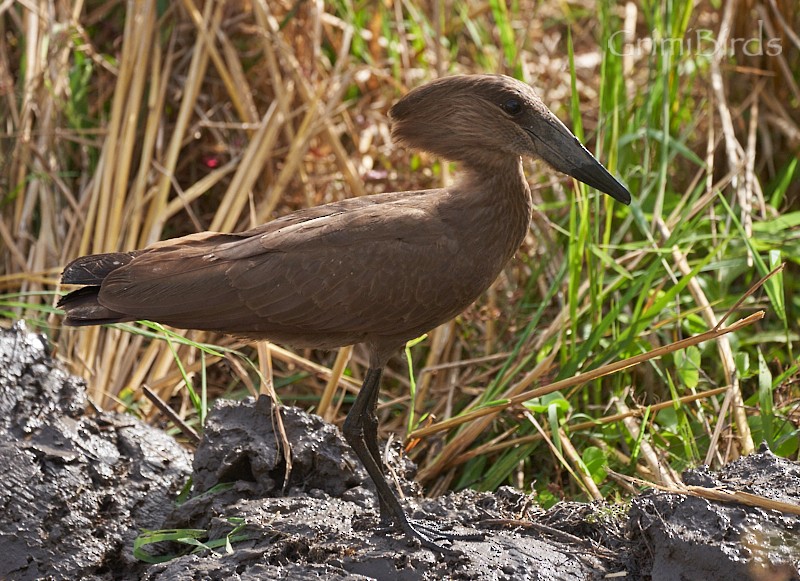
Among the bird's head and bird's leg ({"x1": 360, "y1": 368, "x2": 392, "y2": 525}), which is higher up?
the bird's head

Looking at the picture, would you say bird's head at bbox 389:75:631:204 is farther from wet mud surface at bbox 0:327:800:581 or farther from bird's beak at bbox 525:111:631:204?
wet mud surface at bbox 0:327:800:581

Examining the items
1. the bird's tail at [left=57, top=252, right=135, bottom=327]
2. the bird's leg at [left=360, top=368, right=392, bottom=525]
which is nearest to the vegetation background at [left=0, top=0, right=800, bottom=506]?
the bird's leg at [left=360, top=368, right=392, bottom=525]

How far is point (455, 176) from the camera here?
11.5 ft

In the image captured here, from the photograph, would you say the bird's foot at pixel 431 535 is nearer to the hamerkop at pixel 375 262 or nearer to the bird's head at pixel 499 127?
the hamerkop at pixel 375 262

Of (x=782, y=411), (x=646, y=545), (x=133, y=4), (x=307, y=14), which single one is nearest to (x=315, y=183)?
(x=307, y=14)

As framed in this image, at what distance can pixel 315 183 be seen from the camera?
4383 mm

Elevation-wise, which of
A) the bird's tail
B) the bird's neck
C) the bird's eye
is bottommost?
the bird's tail

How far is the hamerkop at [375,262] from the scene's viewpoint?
8.92ft

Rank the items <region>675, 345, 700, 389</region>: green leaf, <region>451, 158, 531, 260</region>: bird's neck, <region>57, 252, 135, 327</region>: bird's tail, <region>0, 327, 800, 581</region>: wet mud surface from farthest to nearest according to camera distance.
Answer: <region>675, 345, 700, 389</region>: green leaf, <region>451, 158, 531, 260</region>: bird's neck, <region>57, 252, 135, 327</region>: bird's tail, <region>0, 327, 800, 581</region>: wet mud surface

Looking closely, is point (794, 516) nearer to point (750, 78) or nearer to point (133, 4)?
point (750, 78)

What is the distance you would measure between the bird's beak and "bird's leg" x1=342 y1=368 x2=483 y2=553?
748mm

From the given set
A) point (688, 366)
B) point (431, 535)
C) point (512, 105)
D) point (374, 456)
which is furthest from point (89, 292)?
point (688, 366)

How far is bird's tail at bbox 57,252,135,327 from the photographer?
8.82 ft

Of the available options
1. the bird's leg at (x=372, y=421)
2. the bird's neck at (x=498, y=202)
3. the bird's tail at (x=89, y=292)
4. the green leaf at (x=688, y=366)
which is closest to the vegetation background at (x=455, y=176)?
the green leaf at (x=688, y=366)
